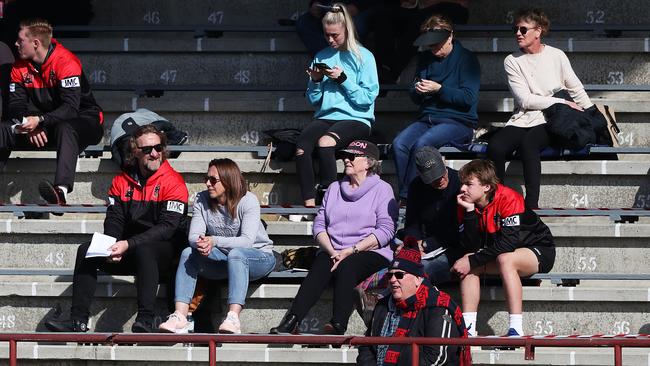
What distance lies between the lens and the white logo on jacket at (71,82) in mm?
10797

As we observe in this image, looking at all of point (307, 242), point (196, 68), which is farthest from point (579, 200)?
point (196, 68)

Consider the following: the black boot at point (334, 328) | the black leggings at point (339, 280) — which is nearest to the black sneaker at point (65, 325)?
the black leggings at point (339, 280)

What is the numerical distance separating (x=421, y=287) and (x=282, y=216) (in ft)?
8.22

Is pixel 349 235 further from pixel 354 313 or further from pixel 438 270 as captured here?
pixel 438 270

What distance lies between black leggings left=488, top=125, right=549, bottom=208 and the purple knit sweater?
3.12ft

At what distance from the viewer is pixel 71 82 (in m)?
10.8

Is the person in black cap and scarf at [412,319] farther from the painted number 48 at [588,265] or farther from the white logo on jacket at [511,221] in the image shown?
the painted number 48 at [588,265]

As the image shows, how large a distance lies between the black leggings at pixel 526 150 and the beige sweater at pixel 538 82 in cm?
11

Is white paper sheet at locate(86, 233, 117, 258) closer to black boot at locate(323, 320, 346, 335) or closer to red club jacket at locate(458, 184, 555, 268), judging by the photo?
black boot at locate(323, 320, 346, 335)

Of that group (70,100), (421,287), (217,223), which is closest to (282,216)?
(217,223)

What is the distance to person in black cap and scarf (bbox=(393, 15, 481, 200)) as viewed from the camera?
1024cm

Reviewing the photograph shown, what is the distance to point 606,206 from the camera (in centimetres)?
1041

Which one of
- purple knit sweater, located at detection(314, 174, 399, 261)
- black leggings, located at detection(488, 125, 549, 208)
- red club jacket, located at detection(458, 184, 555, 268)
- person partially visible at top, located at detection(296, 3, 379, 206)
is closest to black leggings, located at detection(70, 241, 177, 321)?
purple knit sweater, located at detection(314, 174, 399, 261)

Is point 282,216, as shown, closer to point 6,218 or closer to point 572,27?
point 6,218
